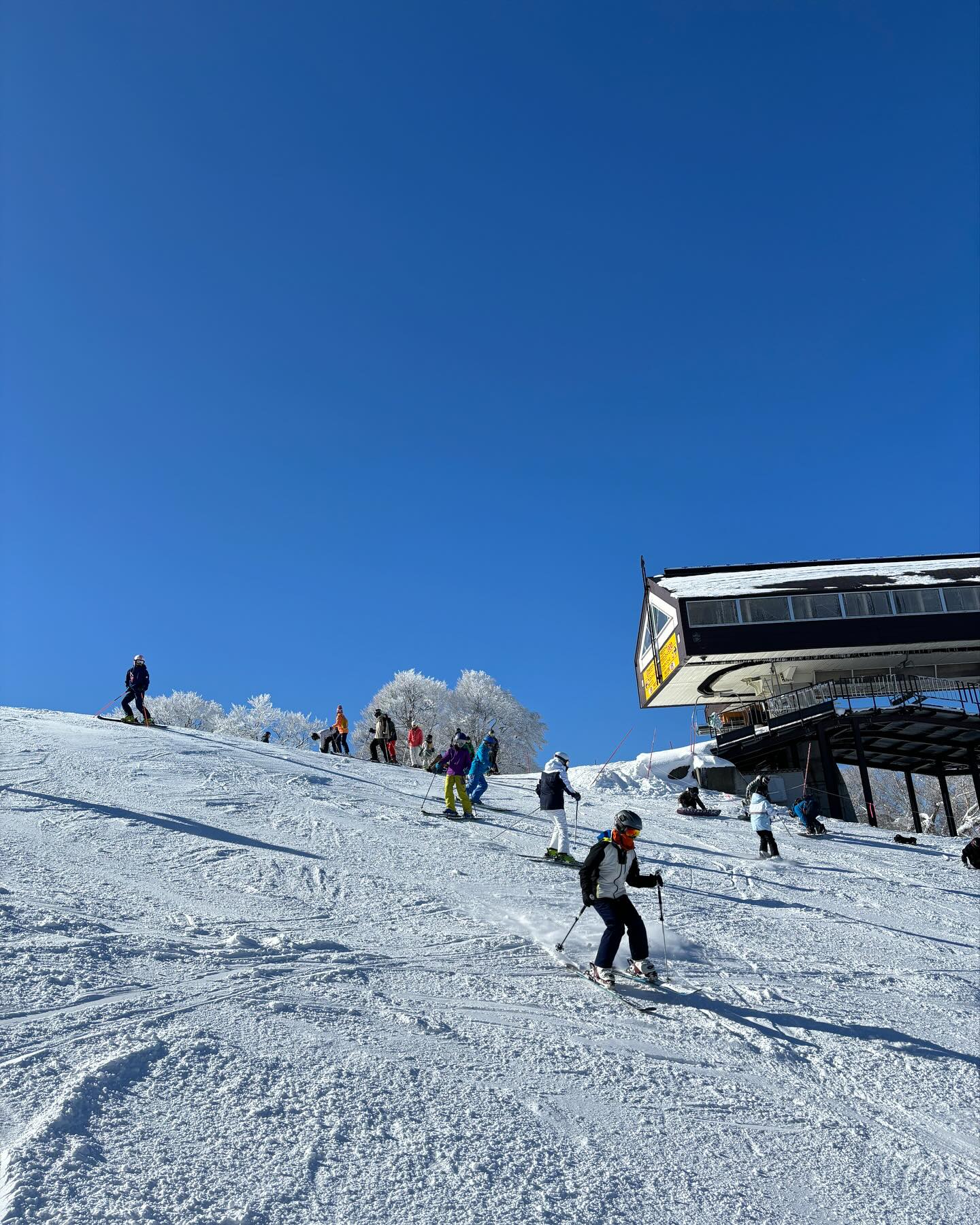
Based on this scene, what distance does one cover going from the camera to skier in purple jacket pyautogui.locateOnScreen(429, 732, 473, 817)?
1595cm

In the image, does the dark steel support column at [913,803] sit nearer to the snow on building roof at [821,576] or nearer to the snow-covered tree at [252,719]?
the snow on building roof at [821,576]

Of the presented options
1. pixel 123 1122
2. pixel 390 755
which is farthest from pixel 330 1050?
pixel 390 755

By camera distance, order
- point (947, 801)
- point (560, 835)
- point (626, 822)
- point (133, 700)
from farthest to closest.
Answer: point (947, 801) → point (133, 700) → point (560, 835) → point (626, 822)

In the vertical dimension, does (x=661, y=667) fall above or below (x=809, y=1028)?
Answer: above

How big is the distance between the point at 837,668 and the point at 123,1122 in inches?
1647

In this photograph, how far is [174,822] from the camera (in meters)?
12.5

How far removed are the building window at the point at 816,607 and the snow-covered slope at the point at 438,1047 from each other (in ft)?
91.9

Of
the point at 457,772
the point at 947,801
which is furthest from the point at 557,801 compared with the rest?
the point at 947,801

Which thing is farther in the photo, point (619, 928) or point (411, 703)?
point (411, 703)

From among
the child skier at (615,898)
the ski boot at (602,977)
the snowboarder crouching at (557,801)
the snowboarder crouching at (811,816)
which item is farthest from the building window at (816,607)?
the ski boot at (602,977)

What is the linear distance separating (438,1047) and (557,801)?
728 cm

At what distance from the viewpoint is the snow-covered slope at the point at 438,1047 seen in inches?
164

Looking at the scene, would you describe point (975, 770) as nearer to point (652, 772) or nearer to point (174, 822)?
point (652, 772)

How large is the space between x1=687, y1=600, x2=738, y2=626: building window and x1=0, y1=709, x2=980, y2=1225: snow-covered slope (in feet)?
88.2
